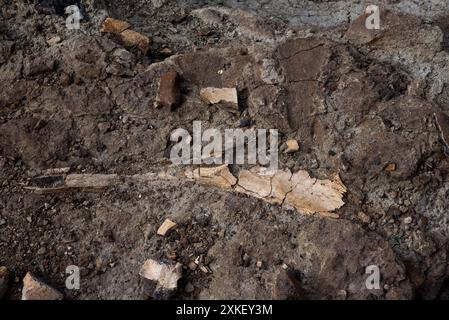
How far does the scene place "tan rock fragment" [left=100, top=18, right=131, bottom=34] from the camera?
12.2 feet

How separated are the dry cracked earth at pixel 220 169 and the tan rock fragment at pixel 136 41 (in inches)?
0.4

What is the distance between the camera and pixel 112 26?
147 inches

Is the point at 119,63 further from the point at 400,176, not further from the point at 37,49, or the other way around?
the point at 400,176

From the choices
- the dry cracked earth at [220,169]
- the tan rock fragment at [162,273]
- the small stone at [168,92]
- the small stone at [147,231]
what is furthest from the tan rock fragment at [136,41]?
the tan rock fragment at [162,273]

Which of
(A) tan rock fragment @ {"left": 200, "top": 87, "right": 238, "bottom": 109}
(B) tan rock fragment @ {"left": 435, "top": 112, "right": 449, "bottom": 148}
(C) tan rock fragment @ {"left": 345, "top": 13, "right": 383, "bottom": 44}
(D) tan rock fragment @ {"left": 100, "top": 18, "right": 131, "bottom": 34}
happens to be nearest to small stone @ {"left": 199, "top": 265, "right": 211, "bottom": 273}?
(A) tan rock fragment @ {"left": 200, "top": 87, "right": 238, "bottom": 109}

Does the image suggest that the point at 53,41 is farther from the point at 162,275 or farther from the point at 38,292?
the point at 162,275

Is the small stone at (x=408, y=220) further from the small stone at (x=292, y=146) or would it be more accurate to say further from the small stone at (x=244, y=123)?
the small stone at (x=244, y=123)

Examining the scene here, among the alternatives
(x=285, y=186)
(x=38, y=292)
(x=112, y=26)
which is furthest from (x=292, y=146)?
(x=38, y=292)

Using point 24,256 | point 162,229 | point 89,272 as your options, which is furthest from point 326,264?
point 24,256

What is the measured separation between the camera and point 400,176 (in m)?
3.14

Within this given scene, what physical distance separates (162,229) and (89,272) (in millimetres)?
456

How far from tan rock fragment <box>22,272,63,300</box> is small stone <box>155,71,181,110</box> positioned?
127 cm

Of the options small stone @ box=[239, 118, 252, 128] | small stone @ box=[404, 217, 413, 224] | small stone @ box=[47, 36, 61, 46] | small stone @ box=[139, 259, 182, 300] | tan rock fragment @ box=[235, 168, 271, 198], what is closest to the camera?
small stone @ box=[139, 259, 182, 300]

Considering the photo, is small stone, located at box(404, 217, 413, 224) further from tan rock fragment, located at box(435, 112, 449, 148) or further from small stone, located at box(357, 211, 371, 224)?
tan rock fragment, located at box(435, 112, 449, 148)
